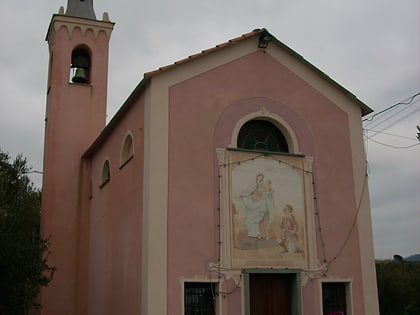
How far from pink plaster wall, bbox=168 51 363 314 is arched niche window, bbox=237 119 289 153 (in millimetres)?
386

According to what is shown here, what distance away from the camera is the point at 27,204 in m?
18.4

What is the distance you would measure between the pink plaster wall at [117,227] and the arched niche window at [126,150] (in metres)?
0.20

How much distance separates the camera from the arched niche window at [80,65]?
19.7m

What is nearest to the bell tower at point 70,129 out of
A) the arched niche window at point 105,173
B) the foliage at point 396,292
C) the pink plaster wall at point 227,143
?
the arched niche window at point 105,173

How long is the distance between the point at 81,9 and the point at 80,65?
2.20 meters

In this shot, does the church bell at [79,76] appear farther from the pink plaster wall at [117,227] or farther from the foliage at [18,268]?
the foliage at [18,268]

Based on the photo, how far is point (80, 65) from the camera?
19.9 metres

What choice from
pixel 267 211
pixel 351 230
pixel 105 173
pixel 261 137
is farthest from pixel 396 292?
pixel 267 211

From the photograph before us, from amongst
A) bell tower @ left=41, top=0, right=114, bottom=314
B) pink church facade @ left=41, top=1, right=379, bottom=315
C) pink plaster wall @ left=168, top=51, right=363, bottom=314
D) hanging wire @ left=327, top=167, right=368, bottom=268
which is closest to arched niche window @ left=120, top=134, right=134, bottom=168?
pink church facade @ left=41, top=1, right=379, bottom=315

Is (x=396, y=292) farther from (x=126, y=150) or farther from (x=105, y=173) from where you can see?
(x=126, y=150)

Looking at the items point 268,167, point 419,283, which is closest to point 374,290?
point 268,167

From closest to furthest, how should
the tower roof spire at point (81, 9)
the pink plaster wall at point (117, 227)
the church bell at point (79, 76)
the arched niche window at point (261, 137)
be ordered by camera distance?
1. the pink plaster wall at point (117, 227)
2. the arched niche window at point (261, 137)
3. the church bell at point (79, 76)
4. the tower roof spire at point (81, 9)

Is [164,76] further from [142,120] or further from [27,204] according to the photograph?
[27,204]

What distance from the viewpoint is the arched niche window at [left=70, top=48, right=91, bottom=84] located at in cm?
1972
